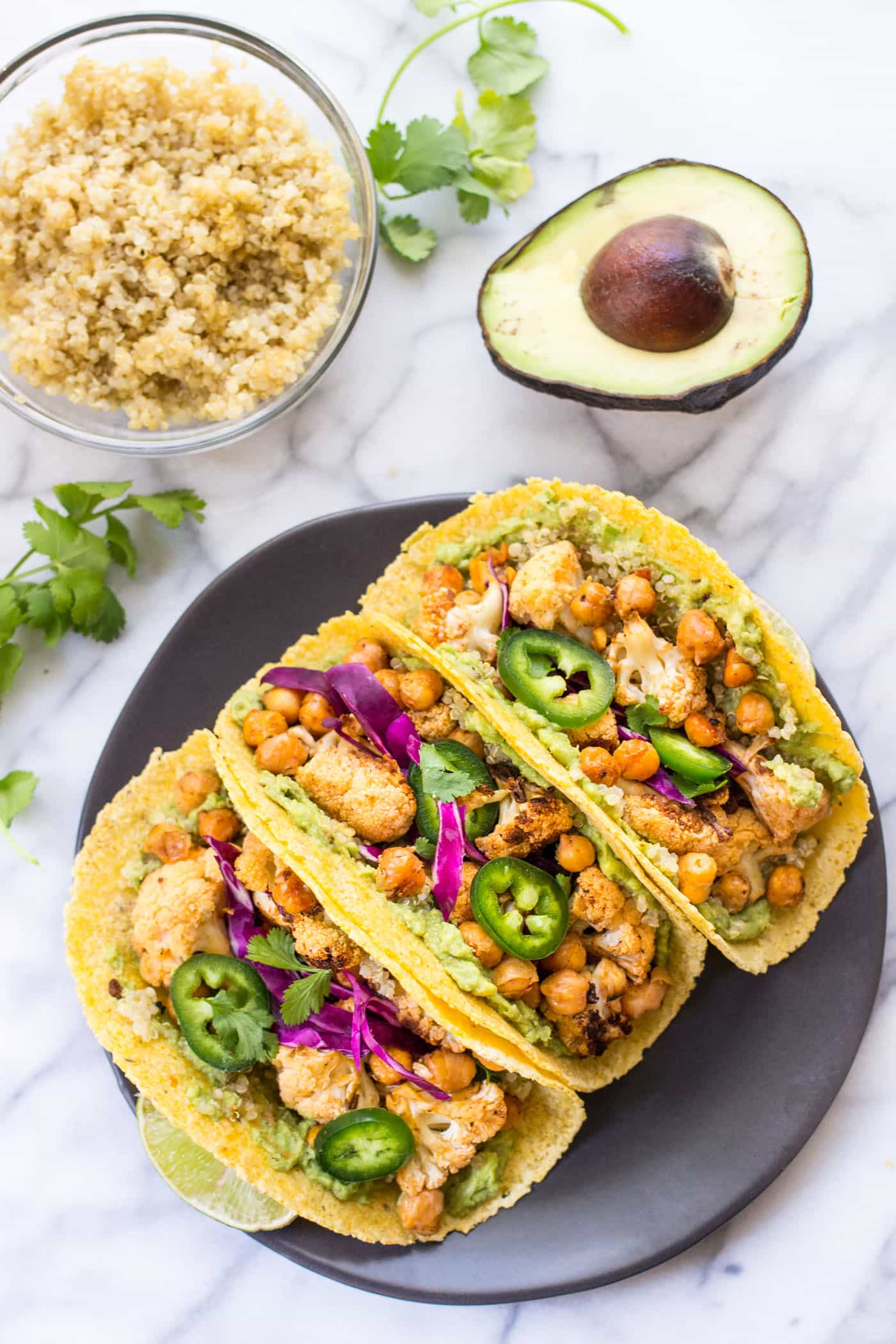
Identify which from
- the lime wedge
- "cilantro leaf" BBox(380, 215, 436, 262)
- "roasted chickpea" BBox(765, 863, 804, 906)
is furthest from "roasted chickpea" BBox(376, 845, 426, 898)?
"cilantro leaf" BBox(380, 215, 436, 262)

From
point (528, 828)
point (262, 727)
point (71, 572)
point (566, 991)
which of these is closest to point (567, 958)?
point (566, 991)

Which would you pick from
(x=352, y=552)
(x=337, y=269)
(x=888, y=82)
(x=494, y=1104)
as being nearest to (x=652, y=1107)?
(x=494, y=1104)

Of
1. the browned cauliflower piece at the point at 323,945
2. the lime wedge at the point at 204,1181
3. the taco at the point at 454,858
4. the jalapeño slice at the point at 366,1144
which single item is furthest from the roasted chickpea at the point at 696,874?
the lime wedge at the point at 204,1181

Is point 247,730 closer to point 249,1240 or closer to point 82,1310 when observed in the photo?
point 249,1240

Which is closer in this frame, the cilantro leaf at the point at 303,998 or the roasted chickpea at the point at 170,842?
the cilantro leaf at the point at 303,998

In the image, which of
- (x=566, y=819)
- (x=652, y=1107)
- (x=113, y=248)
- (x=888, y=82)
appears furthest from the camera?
(x=888, y=82)

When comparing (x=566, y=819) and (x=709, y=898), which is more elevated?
(x=566, y=819)

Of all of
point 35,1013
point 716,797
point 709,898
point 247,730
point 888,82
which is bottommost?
point 35,1013

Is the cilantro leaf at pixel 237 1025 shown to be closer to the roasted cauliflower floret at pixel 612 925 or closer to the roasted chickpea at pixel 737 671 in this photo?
the roasted cauliflower floret at pixel 612 925
